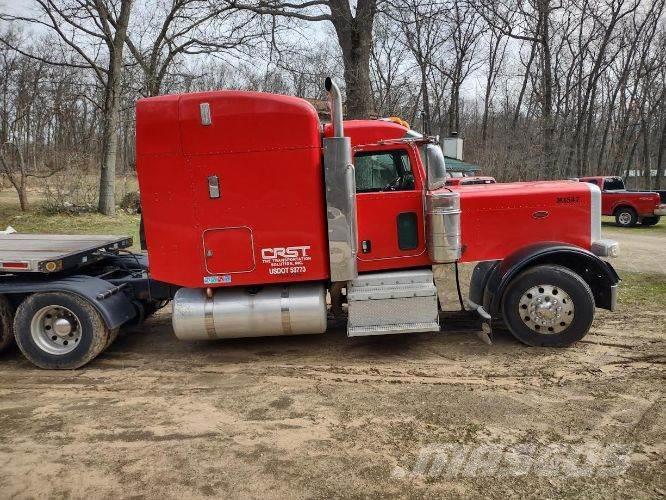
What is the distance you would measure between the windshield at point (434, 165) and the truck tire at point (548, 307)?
4.43ft

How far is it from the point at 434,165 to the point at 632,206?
54.9ft

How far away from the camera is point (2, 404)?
482 cm

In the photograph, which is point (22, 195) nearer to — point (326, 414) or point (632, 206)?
point (326, 414)

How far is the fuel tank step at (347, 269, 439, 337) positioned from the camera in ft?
18.1

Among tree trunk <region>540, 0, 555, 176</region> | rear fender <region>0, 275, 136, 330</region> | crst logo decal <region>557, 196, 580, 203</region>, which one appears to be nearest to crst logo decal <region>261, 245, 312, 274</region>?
rear fender <region>0, 275, 136, 330</region>

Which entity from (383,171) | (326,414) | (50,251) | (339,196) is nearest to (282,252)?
(339,196)

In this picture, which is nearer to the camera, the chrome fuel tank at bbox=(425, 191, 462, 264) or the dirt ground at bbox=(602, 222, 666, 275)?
the chrome fuel tank at bbox=(425, 191, 462, 264)

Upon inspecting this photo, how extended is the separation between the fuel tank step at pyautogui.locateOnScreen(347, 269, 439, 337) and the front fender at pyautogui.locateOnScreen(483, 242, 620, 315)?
0.78 metres

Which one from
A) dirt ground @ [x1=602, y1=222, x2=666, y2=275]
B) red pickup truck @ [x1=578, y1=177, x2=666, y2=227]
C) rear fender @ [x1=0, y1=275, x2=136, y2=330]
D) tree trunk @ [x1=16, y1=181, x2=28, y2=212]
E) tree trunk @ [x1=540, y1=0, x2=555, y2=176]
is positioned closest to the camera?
rear fender @ [x1=0, y1=275, x2=136, y2=330]

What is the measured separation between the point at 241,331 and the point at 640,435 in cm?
375

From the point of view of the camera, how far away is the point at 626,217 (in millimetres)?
19344

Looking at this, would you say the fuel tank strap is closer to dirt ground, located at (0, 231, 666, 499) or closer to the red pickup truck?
dirt ground, located at (0, 231, 666, 499)

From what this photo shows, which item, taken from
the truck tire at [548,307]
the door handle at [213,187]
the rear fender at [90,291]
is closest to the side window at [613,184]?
the truck tire at [548,307]

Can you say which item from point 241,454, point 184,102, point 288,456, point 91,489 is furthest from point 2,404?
point 184,102
